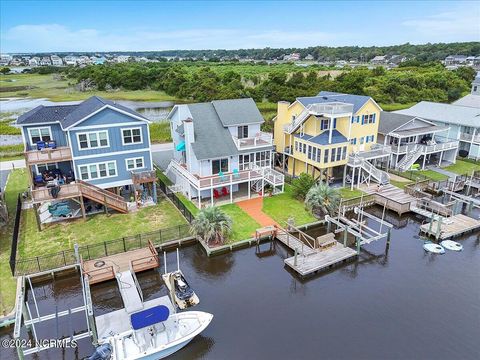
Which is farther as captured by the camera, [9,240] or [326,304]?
[9,240]

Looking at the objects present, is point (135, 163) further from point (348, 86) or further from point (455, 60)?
point (455, 60)

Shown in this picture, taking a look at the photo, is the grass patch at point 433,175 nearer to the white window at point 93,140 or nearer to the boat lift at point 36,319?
the white window at point 93,140

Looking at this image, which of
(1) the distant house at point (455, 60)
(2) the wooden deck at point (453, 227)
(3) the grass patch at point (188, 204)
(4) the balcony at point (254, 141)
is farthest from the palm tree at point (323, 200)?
(1) the distant house at point (455, 60)

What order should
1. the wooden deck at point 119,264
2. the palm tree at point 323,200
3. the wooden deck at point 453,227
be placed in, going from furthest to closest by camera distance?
1. the palm tree at point 323,200
2. the wooden deck at point 453,227
3. the wooden deck at point 119,264

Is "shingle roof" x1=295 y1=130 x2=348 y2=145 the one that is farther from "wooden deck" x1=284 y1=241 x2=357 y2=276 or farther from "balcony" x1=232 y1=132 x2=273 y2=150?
"wooden deck" x1=284 y1=241 x2=357 y2=276

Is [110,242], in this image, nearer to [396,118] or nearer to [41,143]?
[41,143]

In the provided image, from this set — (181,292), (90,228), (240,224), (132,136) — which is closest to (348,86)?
(240,224)
